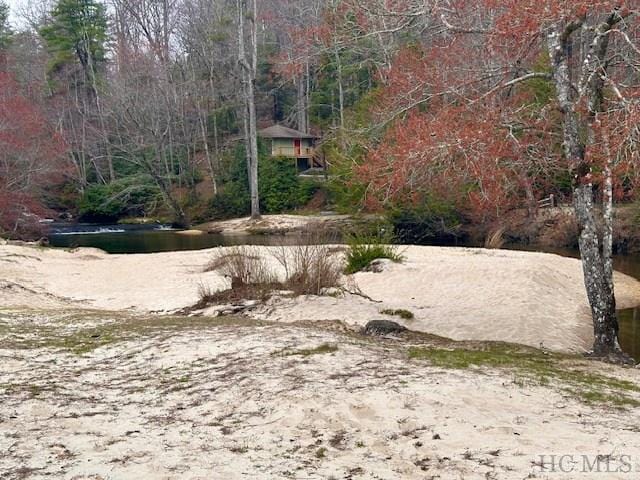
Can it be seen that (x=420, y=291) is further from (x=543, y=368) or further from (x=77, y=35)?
(x=77, y=35)

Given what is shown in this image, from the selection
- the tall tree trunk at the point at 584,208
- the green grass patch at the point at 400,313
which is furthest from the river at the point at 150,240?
the tall tree trunk at the point at 584,208

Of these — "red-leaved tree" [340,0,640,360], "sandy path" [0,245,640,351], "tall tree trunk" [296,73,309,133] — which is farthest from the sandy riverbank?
"red-leaved tree" [340,0,640,360]

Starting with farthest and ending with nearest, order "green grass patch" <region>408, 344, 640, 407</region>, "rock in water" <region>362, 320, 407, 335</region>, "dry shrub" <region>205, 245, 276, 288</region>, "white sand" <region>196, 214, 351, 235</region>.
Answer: "white sand" <region>196, 214, 351, 235</region>, "dry shrub" <region>205, 245, 276, 288</region>, "rock in water" <region>362, 320, 407, 335</region>, "green grass patch" <region>408, 344, 640, 407</region>

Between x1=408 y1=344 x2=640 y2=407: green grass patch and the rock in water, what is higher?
x1=408 y1=344 x2=640 y2=407: green grass patch

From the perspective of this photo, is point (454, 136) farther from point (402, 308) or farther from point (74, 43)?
point (74, 43)

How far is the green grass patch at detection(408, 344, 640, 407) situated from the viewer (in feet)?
15.6

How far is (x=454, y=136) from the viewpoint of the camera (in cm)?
657

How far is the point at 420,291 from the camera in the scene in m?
11.7

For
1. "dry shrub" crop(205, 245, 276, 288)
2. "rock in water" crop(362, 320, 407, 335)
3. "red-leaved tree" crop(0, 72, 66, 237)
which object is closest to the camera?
"rock in water" crop(362, 320, 407, 335)

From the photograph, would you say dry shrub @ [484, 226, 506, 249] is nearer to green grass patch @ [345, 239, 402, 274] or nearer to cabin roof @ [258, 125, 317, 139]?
green grass patch @ [345, 239, 402, 274]

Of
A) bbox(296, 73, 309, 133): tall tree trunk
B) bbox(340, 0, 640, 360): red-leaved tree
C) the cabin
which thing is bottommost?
bbox(340, 0, 640, 360): red-leaved tree

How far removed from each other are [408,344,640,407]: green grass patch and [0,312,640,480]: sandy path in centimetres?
20

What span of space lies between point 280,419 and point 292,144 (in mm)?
37690

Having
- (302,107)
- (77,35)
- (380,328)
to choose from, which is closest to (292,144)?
(302,107)
